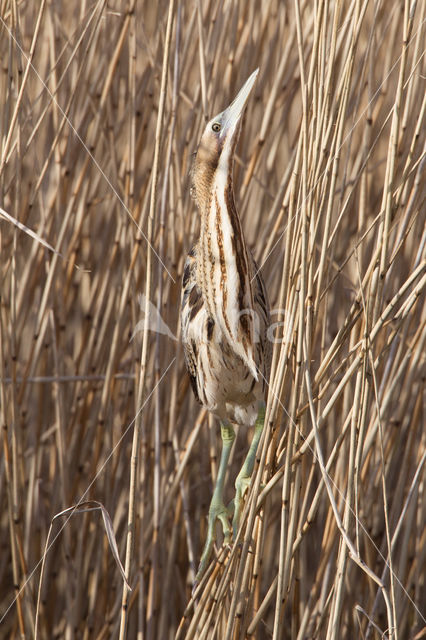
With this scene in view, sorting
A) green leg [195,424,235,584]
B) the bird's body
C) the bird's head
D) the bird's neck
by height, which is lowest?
green leg [195,424,235,584]

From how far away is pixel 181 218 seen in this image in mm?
1656

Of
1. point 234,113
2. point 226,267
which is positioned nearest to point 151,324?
point 226,267

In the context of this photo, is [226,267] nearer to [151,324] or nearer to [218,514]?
[151,324]

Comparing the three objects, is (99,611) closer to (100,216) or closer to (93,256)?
(93,256)

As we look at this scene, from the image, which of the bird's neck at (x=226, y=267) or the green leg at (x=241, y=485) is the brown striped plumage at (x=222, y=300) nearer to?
the bird's neck at (x=226, y=267)

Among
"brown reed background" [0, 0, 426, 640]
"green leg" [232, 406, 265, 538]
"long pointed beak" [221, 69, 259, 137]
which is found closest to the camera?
"long pointed beak" [221, 69, 259, 137]

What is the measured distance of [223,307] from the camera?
4.38 ft

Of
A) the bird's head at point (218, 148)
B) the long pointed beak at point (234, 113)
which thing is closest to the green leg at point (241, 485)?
the bird's head at point (218, 148)

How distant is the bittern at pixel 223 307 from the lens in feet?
4.28

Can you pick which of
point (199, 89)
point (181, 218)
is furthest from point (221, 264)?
point (199, 89)

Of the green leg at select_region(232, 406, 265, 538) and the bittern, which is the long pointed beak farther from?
the green leg at select_region(232, 406, 265, 538)

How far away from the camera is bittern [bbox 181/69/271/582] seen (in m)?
1.30

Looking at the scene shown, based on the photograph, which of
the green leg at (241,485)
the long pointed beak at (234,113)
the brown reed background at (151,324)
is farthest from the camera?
the brown reed background at (151,324)

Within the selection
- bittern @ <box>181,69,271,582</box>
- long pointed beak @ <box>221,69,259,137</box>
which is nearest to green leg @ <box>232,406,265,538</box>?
bittern @ <box>181,69,271,582</box>
